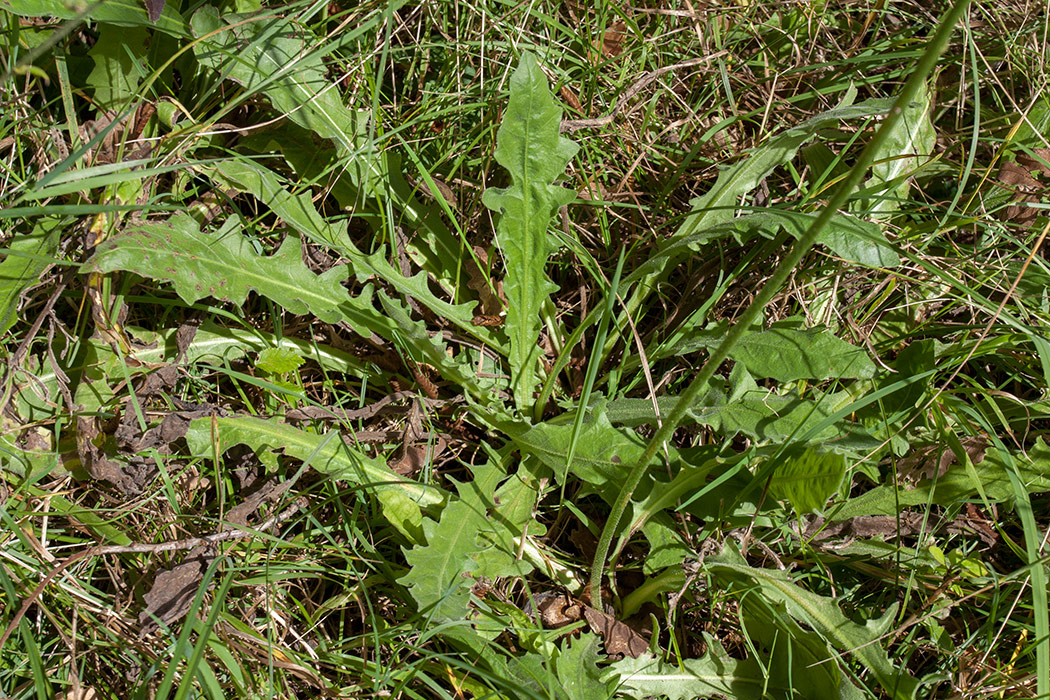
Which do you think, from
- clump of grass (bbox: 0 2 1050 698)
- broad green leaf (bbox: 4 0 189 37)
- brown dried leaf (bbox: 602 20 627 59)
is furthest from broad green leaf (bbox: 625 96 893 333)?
broad green leaf (bbox: 4 0 189 37)

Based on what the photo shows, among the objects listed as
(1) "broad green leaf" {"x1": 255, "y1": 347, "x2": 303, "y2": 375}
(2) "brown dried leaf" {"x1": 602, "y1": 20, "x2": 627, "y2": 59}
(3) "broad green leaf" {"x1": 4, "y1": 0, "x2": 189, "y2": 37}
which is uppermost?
(2) "brown dried leaf" {"x1": 602, "y1": 20, "x2": 627, "y2": 59}

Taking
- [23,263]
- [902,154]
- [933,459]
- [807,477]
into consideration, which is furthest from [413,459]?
[902,154]

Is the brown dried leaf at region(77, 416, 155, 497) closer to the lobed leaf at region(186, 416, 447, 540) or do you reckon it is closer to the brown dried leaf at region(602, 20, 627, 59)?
the lobed leaf at region(186, 416, 447, 540)

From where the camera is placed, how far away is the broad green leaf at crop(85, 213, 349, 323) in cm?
203

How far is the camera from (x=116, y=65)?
2.43 m

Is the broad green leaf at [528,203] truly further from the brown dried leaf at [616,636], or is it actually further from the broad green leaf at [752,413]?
the brown dried leaf at [616,636]

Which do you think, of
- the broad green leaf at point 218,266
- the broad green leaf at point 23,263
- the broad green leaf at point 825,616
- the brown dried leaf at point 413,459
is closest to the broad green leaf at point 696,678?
the broad green leaf at point 825,616

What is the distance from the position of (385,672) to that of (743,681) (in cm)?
94

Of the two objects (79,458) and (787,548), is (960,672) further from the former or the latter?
(79,458)

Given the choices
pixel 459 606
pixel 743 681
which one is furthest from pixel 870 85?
pixel 459 606

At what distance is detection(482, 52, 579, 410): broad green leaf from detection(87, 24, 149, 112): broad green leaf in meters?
1.19

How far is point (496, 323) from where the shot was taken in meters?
2.47

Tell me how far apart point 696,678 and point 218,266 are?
1.70 m

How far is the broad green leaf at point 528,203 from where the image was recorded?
2225mm
